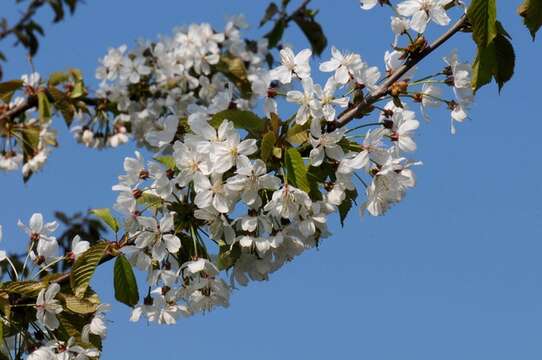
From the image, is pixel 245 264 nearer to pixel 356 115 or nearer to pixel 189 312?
pixel 189 312

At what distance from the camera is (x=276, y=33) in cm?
632

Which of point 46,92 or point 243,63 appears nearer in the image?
point 46,92

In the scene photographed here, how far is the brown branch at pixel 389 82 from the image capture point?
2.65m

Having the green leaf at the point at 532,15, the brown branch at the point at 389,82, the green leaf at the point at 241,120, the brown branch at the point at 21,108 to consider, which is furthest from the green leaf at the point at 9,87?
the green leaf at the point at 532,15

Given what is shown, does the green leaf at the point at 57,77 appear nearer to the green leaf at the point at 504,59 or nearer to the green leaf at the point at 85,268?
the green leaf at the point at 85,268

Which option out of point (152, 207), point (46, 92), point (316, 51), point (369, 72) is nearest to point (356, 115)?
point (369, 72)

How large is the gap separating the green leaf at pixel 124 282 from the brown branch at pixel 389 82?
32.9 inches

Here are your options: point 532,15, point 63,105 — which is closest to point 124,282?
point 532,15

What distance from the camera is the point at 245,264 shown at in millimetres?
2912

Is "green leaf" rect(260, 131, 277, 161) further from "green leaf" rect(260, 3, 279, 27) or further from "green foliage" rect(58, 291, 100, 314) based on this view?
"green leaf" rect(260, 3, 279, 27)

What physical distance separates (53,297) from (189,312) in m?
0.47

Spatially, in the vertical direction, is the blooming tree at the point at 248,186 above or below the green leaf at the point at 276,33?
below

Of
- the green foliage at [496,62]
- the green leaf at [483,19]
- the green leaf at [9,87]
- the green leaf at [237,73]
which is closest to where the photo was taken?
the green leaf at [483,19]

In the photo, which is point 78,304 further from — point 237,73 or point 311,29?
point 311,29
